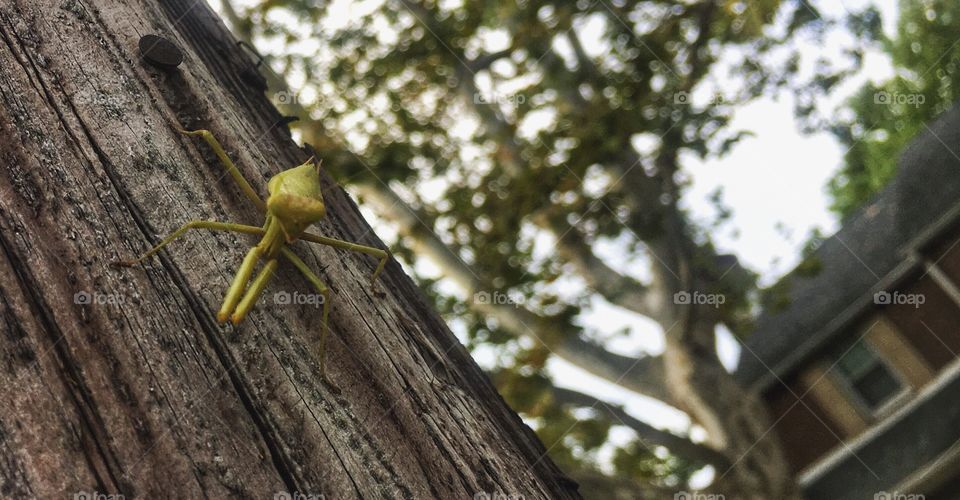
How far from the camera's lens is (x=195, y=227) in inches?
64.6

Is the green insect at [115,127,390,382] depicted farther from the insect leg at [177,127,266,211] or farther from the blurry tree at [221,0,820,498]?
the blurry tree at [221,0,820,498]

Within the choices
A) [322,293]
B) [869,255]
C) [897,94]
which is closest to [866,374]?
[869,255]

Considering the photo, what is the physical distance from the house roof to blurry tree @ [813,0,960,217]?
56cm

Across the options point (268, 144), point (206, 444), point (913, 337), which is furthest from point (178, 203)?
point (913, 337)

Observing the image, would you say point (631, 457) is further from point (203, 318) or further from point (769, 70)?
point (203, 318)

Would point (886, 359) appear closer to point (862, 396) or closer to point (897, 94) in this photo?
point (862, 396)

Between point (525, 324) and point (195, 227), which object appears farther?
point (525, 324)

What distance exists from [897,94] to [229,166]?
30.4 feet

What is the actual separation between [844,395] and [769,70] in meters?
8.74

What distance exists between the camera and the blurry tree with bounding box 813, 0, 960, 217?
27.0ft

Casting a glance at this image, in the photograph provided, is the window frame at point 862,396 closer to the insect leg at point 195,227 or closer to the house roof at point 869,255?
the house roof at point 869,255

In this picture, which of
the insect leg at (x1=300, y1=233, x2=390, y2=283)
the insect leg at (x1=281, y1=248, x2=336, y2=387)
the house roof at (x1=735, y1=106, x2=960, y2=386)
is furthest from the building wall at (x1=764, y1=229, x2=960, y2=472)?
the insect leg at (x1=281, y1=248, x2=336, y2=387)

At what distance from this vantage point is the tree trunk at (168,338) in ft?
4.45

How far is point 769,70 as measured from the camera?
750cm
